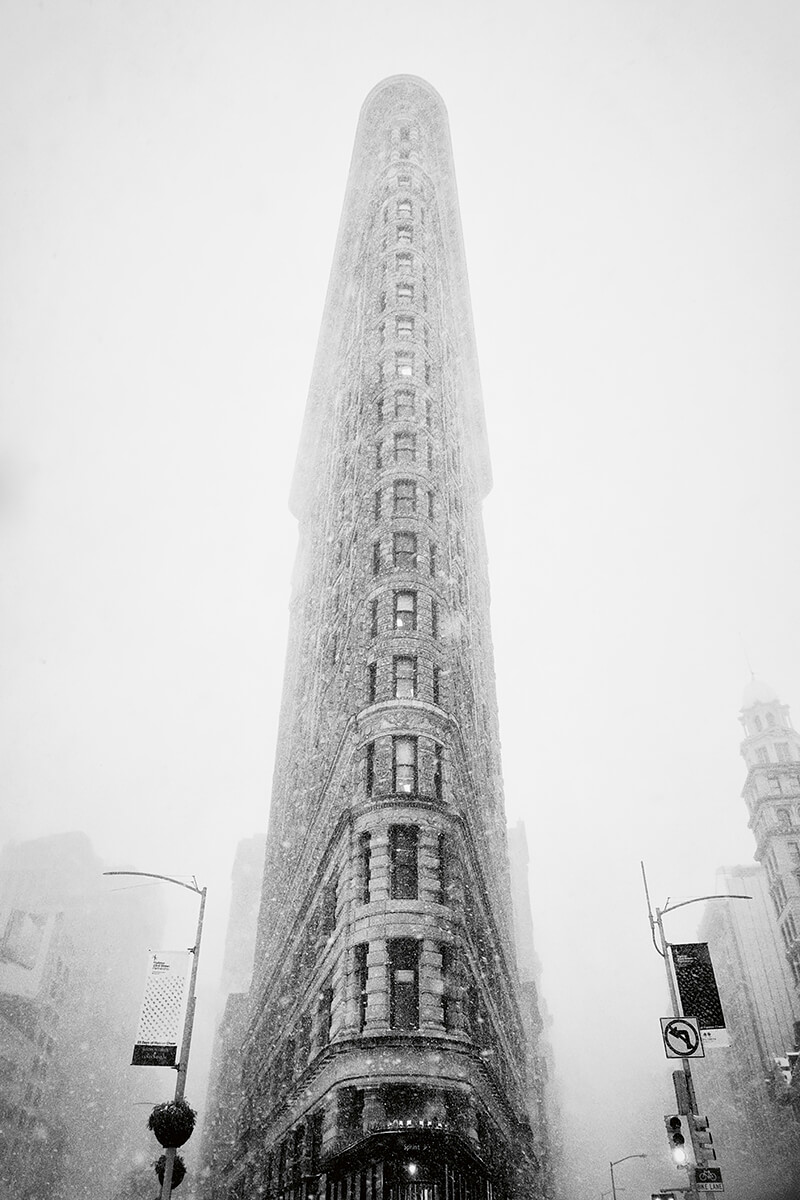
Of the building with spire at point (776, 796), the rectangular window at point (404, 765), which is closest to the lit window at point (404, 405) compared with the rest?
the rectangular window at point (404, 765)

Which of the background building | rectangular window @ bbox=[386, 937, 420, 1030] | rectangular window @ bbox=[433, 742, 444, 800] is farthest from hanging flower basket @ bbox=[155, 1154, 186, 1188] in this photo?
the background building

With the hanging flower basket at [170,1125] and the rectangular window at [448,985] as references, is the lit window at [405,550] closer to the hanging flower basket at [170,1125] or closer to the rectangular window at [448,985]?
the rectangular window at [448,985]

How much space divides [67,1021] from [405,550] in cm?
7948

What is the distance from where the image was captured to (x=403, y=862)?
88.2ft

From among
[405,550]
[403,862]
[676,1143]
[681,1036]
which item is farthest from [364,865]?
[405,550]

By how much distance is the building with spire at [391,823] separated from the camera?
2275cm

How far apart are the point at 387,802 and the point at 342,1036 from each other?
291 inches

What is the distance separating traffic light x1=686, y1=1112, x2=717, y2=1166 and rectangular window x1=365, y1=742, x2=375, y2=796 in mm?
14126

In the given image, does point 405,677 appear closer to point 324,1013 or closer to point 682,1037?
point 324,1013

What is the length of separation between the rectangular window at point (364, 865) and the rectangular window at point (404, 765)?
6.85 ft

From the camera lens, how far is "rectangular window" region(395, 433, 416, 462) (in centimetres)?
4041

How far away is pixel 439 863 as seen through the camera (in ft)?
88.0

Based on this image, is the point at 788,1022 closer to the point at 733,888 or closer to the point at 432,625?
the point at 733,888

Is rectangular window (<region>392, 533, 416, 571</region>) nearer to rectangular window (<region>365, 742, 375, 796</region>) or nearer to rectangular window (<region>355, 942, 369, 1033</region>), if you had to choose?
rectangular window (<region>365, 742, 375, 796</region>)
